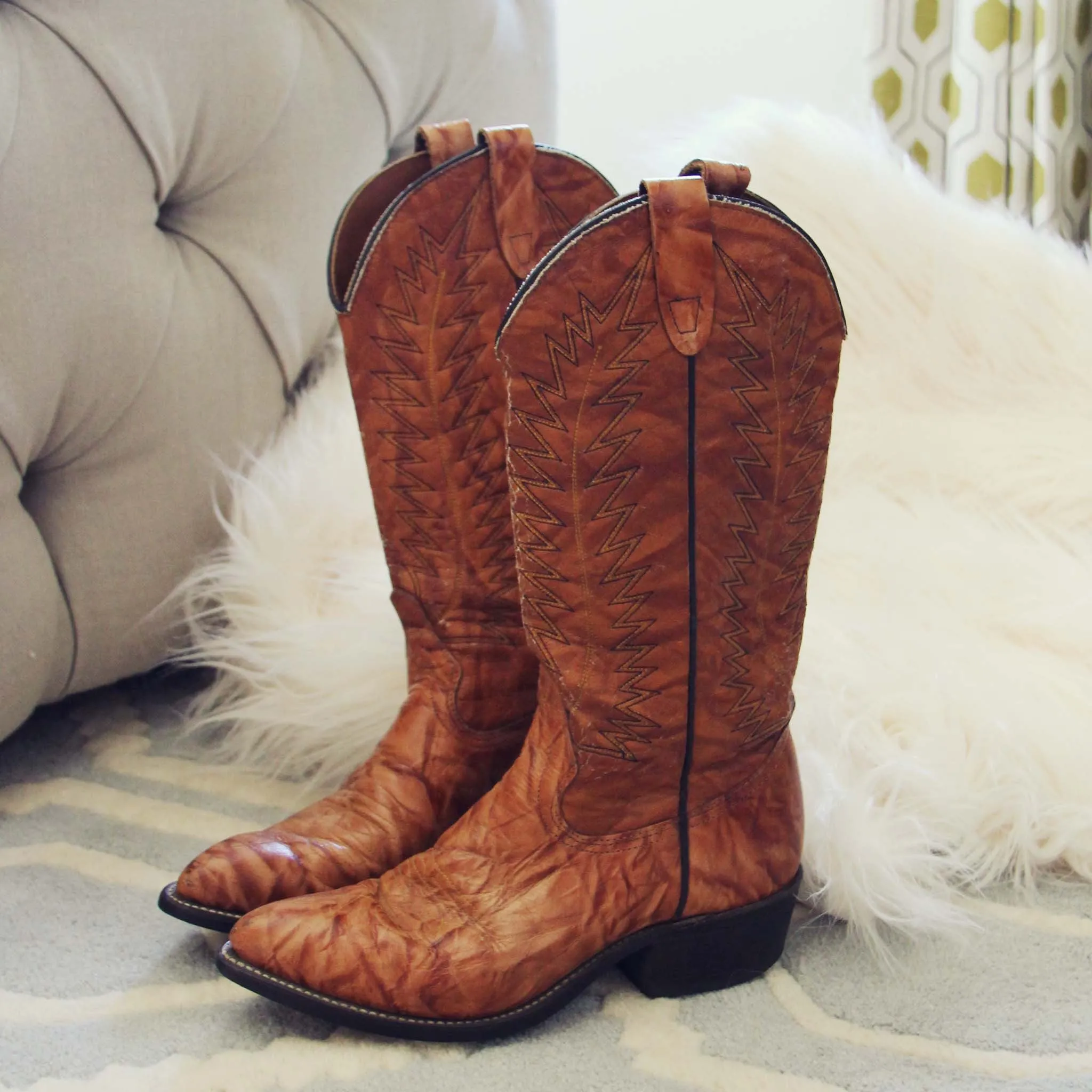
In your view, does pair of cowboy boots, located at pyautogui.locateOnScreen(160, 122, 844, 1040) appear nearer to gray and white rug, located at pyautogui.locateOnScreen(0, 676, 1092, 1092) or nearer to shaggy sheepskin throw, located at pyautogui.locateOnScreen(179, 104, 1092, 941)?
gray and white rug, located at pyautogui.locateOnScreen(0, 676, 1092, 1092)

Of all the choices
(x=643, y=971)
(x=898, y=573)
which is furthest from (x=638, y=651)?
(x=898, y=573)

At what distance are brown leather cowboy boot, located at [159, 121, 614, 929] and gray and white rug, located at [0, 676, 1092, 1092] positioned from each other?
0.07 meters

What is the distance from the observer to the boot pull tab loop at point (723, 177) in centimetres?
60

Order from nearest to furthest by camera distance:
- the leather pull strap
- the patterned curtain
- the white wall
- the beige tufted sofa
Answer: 1. the leather pull strap
2. the beige tufted sofa
3. the patterned curtain
4. the white wall

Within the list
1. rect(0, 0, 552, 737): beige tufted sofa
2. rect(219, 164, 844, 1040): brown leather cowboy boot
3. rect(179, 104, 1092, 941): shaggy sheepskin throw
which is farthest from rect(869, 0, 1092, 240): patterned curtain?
rect(219, 164, 844, 1040): brown leather cowboy boot

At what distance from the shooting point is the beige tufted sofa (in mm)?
896

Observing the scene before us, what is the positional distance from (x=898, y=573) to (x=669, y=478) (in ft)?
1.60

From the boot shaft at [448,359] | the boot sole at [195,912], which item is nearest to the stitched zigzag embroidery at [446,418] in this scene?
the boot shaft at [448,359]

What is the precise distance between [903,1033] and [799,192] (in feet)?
2.62

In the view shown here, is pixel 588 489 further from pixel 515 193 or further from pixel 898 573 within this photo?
pixel 898 573

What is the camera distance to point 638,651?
650 mm

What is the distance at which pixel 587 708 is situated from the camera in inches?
26.0

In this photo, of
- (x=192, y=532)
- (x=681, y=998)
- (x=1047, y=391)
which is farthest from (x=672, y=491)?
(x=1047, y=391)

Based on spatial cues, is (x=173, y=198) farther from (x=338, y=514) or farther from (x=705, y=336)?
(x=705, y=336)
